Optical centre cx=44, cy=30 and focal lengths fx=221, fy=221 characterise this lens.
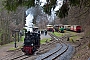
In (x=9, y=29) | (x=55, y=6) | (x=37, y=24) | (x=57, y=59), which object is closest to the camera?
(x=55, y=6)

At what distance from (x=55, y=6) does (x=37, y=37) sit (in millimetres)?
17104

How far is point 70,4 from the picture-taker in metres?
9.57

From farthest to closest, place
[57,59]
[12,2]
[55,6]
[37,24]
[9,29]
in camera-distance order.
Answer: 1. [37,24]
2. [9,29]
3. [57,59]
4. [55,6]
5. [12,2]

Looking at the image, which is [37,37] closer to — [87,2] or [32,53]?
[32,53]

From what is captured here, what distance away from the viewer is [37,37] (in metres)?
26.4

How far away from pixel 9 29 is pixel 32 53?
21755 millimetres

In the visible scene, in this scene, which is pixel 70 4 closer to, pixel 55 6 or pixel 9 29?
pixel 55 6

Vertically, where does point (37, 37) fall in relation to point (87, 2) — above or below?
below

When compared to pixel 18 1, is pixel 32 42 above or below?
below

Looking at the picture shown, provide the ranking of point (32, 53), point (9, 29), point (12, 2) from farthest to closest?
point (9, 29) → point (32, 53) → point (12, 2)

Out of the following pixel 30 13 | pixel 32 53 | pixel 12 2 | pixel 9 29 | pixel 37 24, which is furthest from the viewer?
pixel 37 24

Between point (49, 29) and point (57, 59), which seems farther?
point (49, 29)

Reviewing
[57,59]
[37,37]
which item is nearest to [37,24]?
[37,37]

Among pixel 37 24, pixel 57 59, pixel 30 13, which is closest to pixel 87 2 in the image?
pixel 57 59
